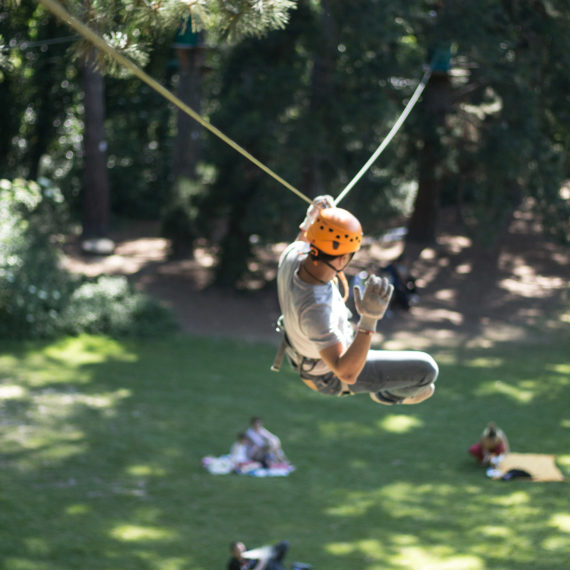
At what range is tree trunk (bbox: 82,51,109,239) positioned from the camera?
20.3 meters

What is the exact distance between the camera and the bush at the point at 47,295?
1574 centimetres

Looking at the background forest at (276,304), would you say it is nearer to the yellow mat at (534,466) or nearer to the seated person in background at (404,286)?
the yellow mat at (534,466)

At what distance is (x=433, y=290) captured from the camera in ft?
63.5

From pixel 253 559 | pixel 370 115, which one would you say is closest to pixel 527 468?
pixel 253 559

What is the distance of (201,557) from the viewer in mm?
9641

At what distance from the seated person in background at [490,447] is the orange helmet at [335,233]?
8.83 m

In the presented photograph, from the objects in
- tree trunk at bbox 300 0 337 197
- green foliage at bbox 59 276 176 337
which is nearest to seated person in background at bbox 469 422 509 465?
tree trunk at bbox 300 0 337 197

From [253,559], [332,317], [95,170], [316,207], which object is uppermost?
[95,170]

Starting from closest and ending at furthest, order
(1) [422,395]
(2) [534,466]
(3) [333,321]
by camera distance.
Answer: (3) [333,321], (1) [422,395], (2) [534,466]

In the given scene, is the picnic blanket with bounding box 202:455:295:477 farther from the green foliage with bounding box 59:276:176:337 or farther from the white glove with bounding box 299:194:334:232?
the white glove with bounding box 299:194:334:232

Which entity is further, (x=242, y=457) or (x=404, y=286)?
(x=242, y=457)

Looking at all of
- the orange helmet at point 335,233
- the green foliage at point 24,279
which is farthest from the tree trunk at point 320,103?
the orange helmet at point 335,233

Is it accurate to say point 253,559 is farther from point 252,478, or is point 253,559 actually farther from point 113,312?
point 113,312

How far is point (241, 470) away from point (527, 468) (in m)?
3.93
